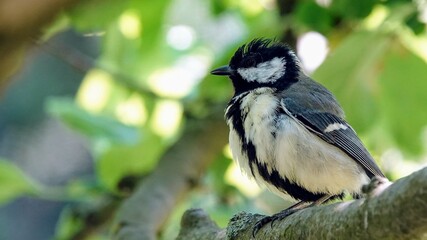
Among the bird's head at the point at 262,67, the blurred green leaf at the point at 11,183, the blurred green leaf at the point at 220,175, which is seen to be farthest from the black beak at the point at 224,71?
the blurred green leaf at the point at 11,183

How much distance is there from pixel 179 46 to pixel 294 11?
3.03 feet

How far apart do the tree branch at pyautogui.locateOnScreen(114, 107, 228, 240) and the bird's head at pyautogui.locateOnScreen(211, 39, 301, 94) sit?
1.34ft

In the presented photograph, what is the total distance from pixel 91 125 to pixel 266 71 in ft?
2.31

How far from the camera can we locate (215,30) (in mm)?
3607

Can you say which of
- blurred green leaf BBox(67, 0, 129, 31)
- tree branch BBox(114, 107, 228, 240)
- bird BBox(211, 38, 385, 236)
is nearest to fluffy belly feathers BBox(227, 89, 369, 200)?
bird BBox(211, 38, 385, 236)

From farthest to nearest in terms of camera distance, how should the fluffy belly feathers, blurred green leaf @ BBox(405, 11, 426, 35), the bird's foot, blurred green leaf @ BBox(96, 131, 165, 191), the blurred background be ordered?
1. blurred green leaf @ BBox(96, 131, 165, 191)
2. the blurred background
3. blurred green leaf @ BBox(405, 11, 426, 35)
4. the fluffy belly feathers
5. the bird's foot

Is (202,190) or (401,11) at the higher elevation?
(401,11)

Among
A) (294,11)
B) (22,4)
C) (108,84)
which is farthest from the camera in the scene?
(108,84)

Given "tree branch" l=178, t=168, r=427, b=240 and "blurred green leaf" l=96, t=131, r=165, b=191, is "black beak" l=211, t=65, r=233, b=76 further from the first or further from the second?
"tree branch" l=178, t=168, r=427, b=240

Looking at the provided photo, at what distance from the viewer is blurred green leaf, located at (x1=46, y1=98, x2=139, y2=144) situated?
Result: 109 inches

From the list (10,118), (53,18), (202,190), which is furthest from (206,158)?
(10,118)

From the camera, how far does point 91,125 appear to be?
2.77 meters

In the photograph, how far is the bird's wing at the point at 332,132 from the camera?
2.11 m

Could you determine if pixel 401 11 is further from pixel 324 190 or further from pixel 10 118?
pixel 10 118
